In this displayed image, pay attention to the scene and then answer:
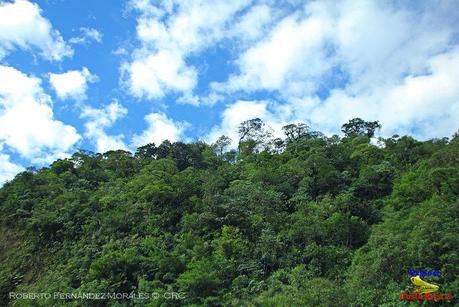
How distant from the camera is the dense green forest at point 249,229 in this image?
17.2m

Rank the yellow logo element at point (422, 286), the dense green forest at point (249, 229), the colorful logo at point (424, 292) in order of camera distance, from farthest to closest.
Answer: the dense green forest at point (249, 229) < the yellow logo element at point (422, 286) < the colorful logo at point (424, 292)

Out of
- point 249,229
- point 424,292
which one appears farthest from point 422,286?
point 249,229

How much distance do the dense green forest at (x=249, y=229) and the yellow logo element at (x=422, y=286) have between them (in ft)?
1.15

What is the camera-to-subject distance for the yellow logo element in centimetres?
1516

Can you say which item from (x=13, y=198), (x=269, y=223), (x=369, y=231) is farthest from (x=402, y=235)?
(x=13, y=198)

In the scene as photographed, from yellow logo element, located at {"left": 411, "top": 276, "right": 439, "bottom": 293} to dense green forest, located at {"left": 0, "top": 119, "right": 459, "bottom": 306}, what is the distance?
35cm

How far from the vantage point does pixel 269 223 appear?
2439 centimetres

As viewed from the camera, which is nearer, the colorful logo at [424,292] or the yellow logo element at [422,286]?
the colorful logo at [424,292]

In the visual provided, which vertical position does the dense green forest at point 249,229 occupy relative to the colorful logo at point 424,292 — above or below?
above

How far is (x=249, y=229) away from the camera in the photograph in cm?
2458

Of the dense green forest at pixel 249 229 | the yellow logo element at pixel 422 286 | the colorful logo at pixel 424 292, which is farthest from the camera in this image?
the dense green forest at pixel 249 229

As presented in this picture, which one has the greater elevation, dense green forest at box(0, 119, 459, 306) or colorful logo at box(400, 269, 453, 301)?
dense green forest at box(0, 119, 459, 306)

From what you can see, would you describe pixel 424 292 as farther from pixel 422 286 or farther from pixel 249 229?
pixel 249 229

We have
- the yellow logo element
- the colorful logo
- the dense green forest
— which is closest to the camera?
the colorful logo
